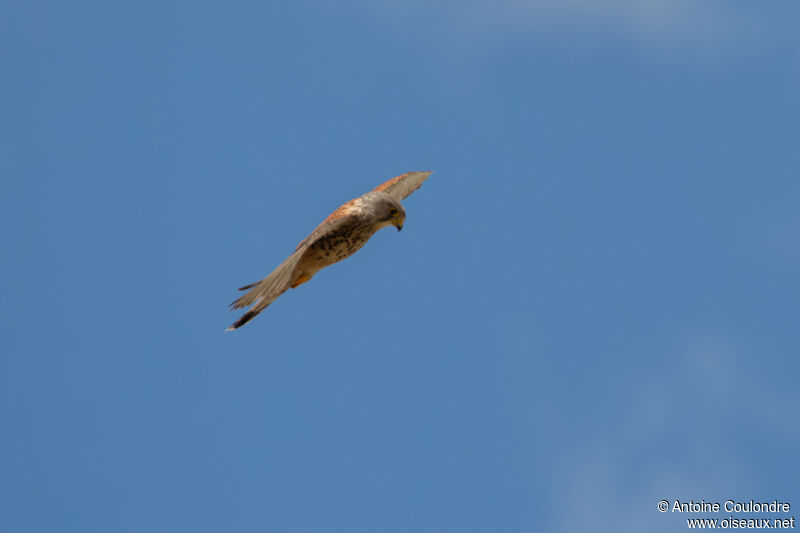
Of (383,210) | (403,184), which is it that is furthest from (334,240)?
(403,184)

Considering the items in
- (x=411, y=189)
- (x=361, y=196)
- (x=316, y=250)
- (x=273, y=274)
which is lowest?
(x=273, y=274)

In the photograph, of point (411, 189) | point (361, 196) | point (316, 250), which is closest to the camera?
point (316, 250)

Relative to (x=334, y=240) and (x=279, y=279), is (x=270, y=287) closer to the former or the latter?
(x=279, y=279)

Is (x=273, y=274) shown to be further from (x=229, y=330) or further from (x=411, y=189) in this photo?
(x=411, y=189)

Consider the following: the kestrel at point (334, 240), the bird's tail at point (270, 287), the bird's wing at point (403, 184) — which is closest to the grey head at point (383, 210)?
the kestrel at point (334, 240)

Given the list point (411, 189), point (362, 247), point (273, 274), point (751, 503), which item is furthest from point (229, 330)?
point (751, 503)

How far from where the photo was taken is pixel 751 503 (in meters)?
12.6

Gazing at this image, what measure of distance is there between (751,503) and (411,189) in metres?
6.39

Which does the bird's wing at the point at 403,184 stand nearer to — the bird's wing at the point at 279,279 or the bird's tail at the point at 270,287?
the bird's wing at the point at 279,279

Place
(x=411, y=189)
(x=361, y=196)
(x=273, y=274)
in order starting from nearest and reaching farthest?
(x=273, y=274) → (x=361, y=196) → (x=411, y=189)

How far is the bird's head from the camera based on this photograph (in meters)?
12.6

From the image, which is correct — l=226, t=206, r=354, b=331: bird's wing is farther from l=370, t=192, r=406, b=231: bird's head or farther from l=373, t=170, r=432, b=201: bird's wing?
l=373, t=170, r=432, b=201: bird's wing

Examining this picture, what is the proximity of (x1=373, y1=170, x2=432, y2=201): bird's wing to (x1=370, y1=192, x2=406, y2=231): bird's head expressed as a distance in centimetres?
85

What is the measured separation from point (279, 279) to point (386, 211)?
227 centimetres
